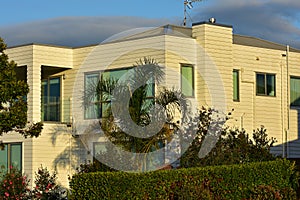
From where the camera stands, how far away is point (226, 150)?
22.4m

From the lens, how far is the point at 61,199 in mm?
23516

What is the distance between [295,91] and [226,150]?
13.0 meters

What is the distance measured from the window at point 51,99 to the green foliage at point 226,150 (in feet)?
33.3

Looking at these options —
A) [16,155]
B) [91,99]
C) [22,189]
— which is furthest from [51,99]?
[22,189]

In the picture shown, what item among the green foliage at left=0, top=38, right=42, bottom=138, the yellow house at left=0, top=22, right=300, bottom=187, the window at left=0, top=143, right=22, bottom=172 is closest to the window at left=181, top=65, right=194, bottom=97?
the yellow house at left=0, top=22, right=300, bottom=187

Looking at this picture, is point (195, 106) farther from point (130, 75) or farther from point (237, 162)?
point (237, 162)

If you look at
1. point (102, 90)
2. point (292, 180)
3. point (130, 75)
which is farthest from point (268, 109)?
point (292, 180)

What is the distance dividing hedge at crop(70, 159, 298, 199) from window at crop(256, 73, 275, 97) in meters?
12.5

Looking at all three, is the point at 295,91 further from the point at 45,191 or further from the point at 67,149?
the point at 45,191

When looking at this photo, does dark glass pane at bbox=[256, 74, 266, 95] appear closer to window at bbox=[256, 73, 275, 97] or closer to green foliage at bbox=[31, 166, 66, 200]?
window at bbox=[256, 73, 275, 97]

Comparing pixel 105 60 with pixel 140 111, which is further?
pixel 105 60

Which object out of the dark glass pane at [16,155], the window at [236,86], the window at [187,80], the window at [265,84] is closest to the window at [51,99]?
the dark glass pane at [16,155]

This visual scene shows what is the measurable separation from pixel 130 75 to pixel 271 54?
26.0 ft

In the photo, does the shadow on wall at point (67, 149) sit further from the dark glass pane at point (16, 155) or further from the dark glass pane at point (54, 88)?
the dark glass pane at point (54, 88)
